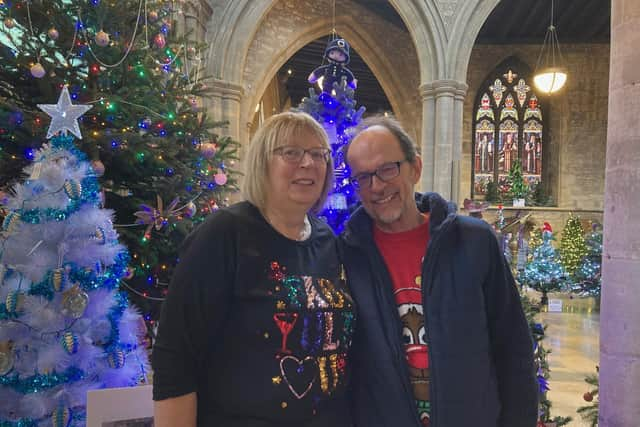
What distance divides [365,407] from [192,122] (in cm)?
241

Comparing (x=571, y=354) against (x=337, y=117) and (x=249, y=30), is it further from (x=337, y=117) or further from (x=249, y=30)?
(x=249, y=30)

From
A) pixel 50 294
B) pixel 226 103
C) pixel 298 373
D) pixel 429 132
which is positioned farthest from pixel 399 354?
pixel 429 132

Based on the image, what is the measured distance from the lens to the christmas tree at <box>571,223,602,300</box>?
28.0 ft

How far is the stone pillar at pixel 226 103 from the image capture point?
7488mm

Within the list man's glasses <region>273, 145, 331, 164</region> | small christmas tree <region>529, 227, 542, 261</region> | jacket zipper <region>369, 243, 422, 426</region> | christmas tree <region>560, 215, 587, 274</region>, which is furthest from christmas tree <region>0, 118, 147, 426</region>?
small christmas tree <region>529, 227, 542, 261</region>

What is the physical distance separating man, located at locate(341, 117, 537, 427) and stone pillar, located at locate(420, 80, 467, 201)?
690 cm

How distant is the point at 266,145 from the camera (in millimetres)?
1179

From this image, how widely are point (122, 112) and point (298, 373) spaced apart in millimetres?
2097

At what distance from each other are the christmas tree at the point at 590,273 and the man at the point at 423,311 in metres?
8.62

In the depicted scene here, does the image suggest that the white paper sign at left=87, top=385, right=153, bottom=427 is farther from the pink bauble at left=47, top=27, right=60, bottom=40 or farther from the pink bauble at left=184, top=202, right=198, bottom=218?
the pink bauble at left=47, top=27, right=60, bottom=40

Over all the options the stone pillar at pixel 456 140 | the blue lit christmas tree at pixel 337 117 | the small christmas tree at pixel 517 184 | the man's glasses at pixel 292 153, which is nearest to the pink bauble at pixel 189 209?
the blue lit christmas tree at pixel 337 117

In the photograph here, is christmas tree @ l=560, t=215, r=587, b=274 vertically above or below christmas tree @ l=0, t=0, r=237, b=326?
below

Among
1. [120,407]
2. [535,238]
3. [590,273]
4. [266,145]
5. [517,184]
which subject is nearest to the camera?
[266,145]

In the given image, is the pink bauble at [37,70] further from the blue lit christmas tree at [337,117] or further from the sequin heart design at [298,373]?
the sequin heart design at [298,373]
